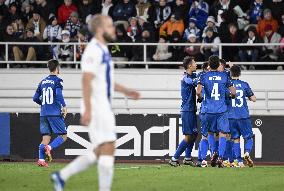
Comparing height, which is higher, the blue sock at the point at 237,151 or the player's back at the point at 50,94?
the player's back at the point at 50,94

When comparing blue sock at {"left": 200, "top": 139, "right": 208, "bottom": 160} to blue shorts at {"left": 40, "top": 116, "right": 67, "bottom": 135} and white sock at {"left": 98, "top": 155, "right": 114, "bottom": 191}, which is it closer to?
blue shorts at {"left": 40, "top": 116, "right": 67, "bottom": 135}

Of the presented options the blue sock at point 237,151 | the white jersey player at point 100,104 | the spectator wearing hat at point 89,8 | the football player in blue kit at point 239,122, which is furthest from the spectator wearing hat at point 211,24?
the white jersey player at point 100,104

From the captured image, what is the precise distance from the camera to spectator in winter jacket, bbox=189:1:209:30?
24719 millimetres

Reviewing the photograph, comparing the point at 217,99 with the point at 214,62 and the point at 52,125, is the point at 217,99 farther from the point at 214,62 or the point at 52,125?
the point at 52,125

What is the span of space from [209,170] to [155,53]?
8009 mm

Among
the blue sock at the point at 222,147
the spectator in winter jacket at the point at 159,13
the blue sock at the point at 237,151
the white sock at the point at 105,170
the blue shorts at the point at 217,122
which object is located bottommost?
the blue sock at the point at 237,151

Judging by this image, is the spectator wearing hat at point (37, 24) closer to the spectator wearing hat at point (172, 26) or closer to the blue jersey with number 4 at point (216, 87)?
the spectator wearing hat at point (172, 26)

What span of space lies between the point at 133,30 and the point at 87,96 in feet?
46.6

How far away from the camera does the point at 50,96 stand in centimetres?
1925

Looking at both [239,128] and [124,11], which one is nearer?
[239,128]

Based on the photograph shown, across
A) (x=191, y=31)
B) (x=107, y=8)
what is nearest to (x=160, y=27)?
(x=191, y=31)

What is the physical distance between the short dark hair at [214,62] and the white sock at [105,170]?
295 inches

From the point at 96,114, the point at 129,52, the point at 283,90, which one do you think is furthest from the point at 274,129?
the point at 96,114

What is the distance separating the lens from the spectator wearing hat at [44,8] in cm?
2580
